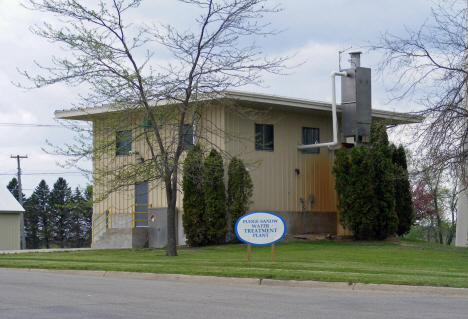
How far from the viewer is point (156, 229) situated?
29812 mm

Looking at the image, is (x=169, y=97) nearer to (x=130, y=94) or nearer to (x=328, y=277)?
(x=130, y=94)

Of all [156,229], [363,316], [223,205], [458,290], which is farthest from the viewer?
[156,229]

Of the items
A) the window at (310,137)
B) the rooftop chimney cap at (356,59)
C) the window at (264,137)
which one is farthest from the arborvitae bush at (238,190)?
the rooftop chimney cap at (356,59)

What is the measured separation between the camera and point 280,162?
30.1 m

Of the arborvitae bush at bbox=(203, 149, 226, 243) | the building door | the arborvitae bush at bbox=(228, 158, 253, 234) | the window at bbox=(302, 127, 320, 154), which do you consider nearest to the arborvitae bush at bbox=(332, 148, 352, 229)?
the window at bbox=(302, 127, 320, 154)

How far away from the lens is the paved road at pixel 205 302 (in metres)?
8.75

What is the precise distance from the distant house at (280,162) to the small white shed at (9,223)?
50.9 feet

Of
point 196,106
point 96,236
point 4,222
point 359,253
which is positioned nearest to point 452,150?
point 359,253

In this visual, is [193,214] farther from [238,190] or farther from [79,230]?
[79,230]

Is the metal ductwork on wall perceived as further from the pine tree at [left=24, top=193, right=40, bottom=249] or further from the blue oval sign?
the pine tree at [left=24, top=193, right=40, bottom=249]

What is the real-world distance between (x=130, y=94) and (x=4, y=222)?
28.7 m

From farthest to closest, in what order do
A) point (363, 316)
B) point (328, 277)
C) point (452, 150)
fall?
point (452, 150) → point (328, 277) → point (363, 316)

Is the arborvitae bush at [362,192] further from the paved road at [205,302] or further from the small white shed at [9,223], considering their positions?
the small white shed at [9,223]

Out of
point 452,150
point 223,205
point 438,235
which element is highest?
point 452,150
